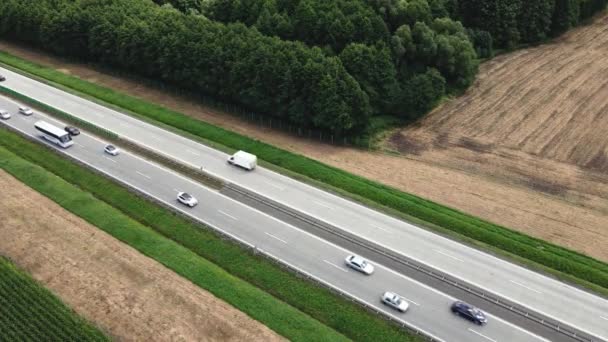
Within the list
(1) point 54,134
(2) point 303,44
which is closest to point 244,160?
(2) point 303,44

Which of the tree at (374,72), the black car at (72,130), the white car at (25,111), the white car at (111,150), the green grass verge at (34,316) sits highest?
the tree at (374,72)

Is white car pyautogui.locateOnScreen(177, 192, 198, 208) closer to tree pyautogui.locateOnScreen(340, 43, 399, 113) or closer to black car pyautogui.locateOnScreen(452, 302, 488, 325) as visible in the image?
black car pyautogui.locateOnScreen(452, 302, 488, 325)

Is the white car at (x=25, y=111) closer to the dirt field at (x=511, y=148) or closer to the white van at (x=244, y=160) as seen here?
the dirt field at (x=511, y=148)

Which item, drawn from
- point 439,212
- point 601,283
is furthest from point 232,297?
point 601,283

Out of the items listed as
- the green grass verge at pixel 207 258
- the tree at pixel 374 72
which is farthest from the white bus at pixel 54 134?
the tree at pixel 374 72

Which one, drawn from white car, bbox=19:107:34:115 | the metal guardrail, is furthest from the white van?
white car, bbox=19:107:34:115

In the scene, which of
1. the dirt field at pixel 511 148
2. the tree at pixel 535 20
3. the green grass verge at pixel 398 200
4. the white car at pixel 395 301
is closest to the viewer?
the white car at pixel 395 301
